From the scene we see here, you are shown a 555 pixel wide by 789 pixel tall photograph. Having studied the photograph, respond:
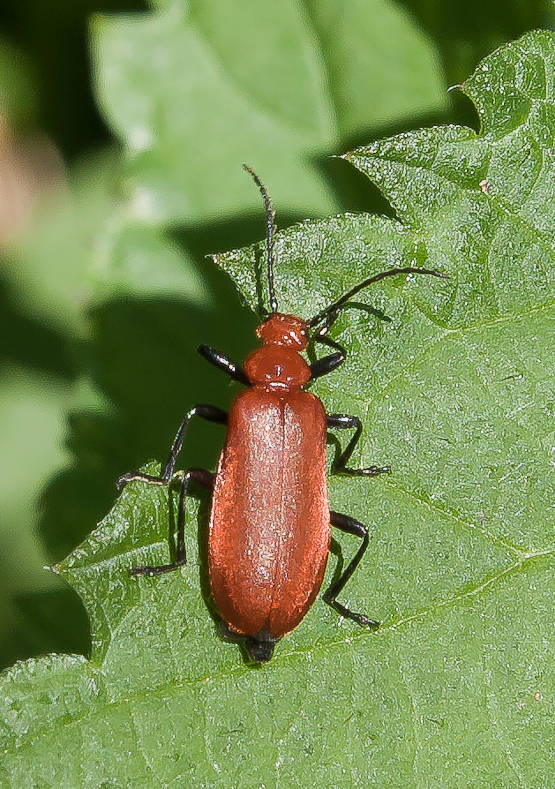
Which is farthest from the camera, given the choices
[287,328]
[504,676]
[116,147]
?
[116,147]

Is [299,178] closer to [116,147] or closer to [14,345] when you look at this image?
[116,147]

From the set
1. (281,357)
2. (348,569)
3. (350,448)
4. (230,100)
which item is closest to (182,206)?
(230,100)

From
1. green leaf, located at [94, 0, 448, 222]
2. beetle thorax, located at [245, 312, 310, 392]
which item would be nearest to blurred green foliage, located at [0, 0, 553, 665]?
green leaf, located at [94, 0, 448, 222]

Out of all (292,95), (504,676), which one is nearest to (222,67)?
(292,95)

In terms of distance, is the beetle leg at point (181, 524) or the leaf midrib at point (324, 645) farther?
the beetle leg at point (181, 524)

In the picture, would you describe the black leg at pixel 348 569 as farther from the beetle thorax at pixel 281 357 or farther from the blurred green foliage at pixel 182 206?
the blurred green foliage at pixel 182 206

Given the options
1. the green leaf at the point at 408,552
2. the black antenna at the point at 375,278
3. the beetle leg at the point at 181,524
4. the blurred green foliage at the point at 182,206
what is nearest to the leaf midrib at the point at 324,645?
the green leaf at the point at 408,552
